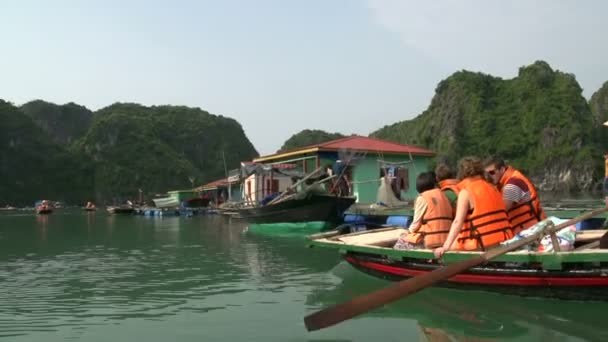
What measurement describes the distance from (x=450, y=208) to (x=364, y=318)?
7.53 feet

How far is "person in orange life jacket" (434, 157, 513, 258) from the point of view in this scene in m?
7.57

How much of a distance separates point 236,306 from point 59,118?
6543 inches

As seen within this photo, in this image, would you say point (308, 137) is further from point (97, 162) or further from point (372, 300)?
point (372, 300)

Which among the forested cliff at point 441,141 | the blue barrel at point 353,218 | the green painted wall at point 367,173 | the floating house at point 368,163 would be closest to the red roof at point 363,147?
the floating house at point 368,163

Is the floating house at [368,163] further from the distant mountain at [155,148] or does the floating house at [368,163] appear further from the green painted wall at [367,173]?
the distant mountain at [155,148]

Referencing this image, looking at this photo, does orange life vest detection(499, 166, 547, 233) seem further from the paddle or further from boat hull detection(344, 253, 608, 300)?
the paddle

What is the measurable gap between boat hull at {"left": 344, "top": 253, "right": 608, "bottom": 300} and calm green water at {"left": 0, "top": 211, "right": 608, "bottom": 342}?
0.12m

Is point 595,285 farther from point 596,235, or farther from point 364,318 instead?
point 364,318

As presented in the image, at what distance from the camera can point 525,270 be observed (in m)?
7.59

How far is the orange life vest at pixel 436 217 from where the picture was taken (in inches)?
340

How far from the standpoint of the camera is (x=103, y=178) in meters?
119

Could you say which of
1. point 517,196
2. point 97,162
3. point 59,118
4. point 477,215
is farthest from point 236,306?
point 59,118

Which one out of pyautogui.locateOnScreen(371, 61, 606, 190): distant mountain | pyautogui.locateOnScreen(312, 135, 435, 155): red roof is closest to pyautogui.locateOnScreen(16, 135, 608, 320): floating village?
pyautogui.locateOnScreen(312, 135, 435, 155): red roof

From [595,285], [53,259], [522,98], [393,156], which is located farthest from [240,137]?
[595,285]
